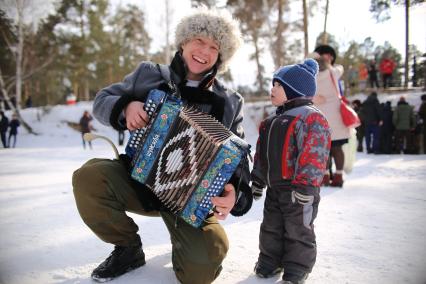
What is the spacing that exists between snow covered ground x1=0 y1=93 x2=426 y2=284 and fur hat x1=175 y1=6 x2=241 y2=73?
3.97 feet

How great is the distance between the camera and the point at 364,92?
14.8 meters

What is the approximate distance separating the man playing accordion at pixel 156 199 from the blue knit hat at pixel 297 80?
0.31 metres

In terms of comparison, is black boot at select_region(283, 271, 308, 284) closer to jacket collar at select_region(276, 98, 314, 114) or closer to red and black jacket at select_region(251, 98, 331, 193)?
red and black jacket at select_region(251, 98, 331, 193)

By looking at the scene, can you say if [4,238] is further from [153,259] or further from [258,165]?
[258,165]

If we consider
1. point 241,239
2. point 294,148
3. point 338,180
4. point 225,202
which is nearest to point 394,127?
point 338,180

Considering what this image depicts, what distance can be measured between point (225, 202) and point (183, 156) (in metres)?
0.30

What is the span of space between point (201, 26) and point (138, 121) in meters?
0.76

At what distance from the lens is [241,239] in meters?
2.34

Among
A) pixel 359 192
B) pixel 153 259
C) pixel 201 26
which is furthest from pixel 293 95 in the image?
pixel 359 192

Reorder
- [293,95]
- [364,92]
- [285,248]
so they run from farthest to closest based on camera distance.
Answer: [364,92] < [293,95] < [285,248]

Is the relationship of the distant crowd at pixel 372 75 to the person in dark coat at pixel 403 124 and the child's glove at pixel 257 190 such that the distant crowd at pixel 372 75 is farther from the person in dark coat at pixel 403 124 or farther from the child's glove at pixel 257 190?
the child's glove at pixel 257 190

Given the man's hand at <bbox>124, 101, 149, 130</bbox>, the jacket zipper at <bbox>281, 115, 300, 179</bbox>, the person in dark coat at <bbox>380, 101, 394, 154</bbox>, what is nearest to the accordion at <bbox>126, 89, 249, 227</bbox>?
the man's hand at <bbox>124, 101, 149, 130</bbox>

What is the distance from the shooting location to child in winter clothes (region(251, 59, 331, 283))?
172 centimetres

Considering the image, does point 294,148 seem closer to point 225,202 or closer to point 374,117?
point 225,202
